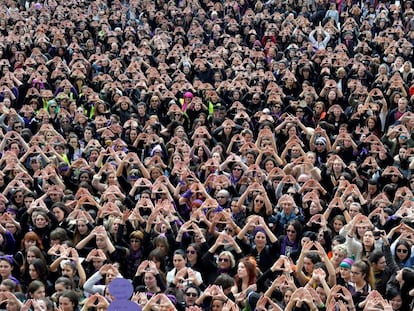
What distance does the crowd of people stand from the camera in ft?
30.8

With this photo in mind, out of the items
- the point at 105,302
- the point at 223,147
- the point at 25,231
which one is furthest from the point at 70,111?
the point at 105,302

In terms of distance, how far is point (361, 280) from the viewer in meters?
9.11

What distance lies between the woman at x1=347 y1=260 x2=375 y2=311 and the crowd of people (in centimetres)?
2

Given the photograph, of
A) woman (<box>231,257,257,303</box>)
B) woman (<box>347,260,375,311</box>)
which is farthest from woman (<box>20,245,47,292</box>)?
woman (<box>347,260,375,311</box>)

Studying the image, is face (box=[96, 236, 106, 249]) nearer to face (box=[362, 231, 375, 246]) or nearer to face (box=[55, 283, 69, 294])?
face (box=[55, 283, 69, 294])

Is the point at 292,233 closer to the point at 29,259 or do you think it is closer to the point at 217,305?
the point at 217,305

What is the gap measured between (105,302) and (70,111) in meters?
6.89

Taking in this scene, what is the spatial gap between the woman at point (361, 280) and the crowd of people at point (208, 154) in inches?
0.9

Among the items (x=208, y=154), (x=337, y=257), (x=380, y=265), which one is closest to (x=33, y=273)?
(x=337, y=257)

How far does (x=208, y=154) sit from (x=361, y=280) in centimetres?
460

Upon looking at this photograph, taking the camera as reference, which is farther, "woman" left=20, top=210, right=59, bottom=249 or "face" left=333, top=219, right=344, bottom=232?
"woman" left=20, top=210, right=59, bottom=249

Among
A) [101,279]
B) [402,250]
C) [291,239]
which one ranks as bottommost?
[101,279]

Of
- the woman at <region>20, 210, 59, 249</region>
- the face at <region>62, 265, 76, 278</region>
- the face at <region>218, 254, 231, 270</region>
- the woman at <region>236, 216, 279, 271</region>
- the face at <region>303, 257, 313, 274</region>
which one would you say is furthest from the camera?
the woman at <region>20, 210, 59, 249</region>

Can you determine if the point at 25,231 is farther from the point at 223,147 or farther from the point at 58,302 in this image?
the point at 223,147
